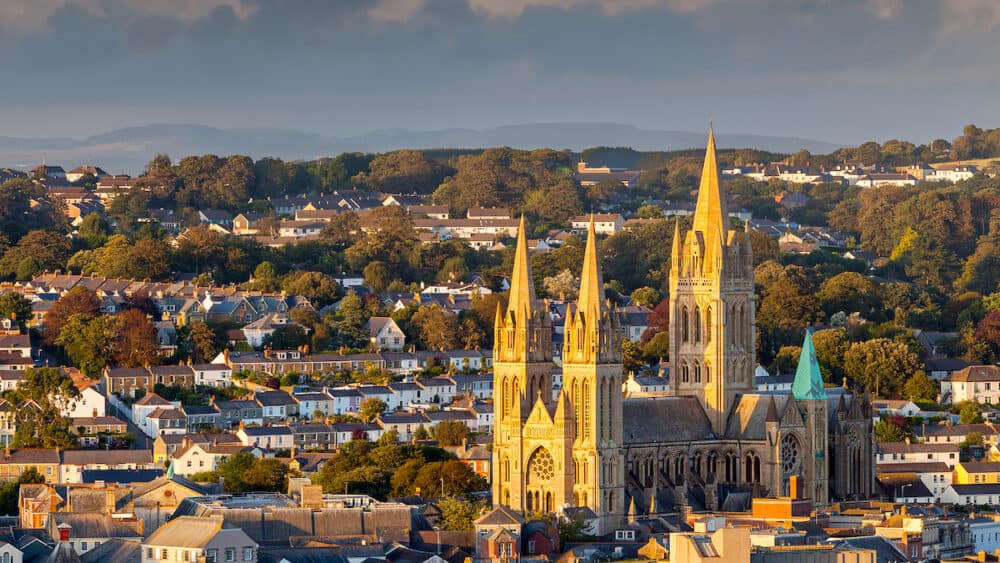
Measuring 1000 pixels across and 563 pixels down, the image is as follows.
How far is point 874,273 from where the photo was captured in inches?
6324

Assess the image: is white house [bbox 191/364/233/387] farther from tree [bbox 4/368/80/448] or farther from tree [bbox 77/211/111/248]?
tree [bbox 77/211/111/248]

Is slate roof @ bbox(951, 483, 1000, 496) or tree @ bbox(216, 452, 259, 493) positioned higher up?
tree @ bbox(216, 452, 259, 493)

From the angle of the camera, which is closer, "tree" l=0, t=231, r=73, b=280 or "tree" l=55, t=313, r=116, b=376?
"tree" l=55, t=313, r=116, b=376

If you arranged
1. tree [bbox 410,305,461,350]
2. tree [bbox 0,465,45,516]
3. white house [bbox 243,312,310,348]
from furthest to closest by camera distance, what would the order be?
tree [bbox 410,305,461,350] < white house [bbox 243,312,310,348] < tree [bbox 0,465,45,516]

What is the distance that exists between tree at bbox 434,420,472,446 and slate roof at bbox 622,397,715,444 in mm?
19184

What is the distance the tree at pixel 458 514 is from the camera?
254 feet

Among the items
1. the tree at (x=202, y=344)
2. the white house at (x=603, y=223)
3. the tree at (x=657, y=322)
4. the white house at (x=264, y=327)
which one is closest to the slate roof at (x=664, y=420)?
the tree at (x=657, y=322)

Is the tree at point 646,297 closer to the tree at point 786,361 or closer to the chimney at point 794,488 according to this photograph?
the tree at point 786,361

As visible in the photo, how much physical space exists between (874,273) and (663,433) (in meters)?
77.1

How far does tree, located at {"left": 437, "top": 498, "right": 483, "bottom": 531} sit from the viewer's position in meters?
77.4

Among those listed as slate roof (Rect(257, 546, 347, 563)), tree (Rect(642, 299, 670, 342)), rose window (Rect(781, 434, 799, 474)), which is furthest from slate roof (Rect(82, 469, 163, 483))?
tree (Rect(642, 299, 670, 342))

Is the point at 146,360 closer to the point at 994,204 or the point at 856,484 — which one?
the point at 856,484

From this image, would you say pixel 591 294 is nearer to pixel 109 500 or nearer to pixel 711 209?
pixel 711 209

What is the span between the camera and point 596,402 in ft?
269
